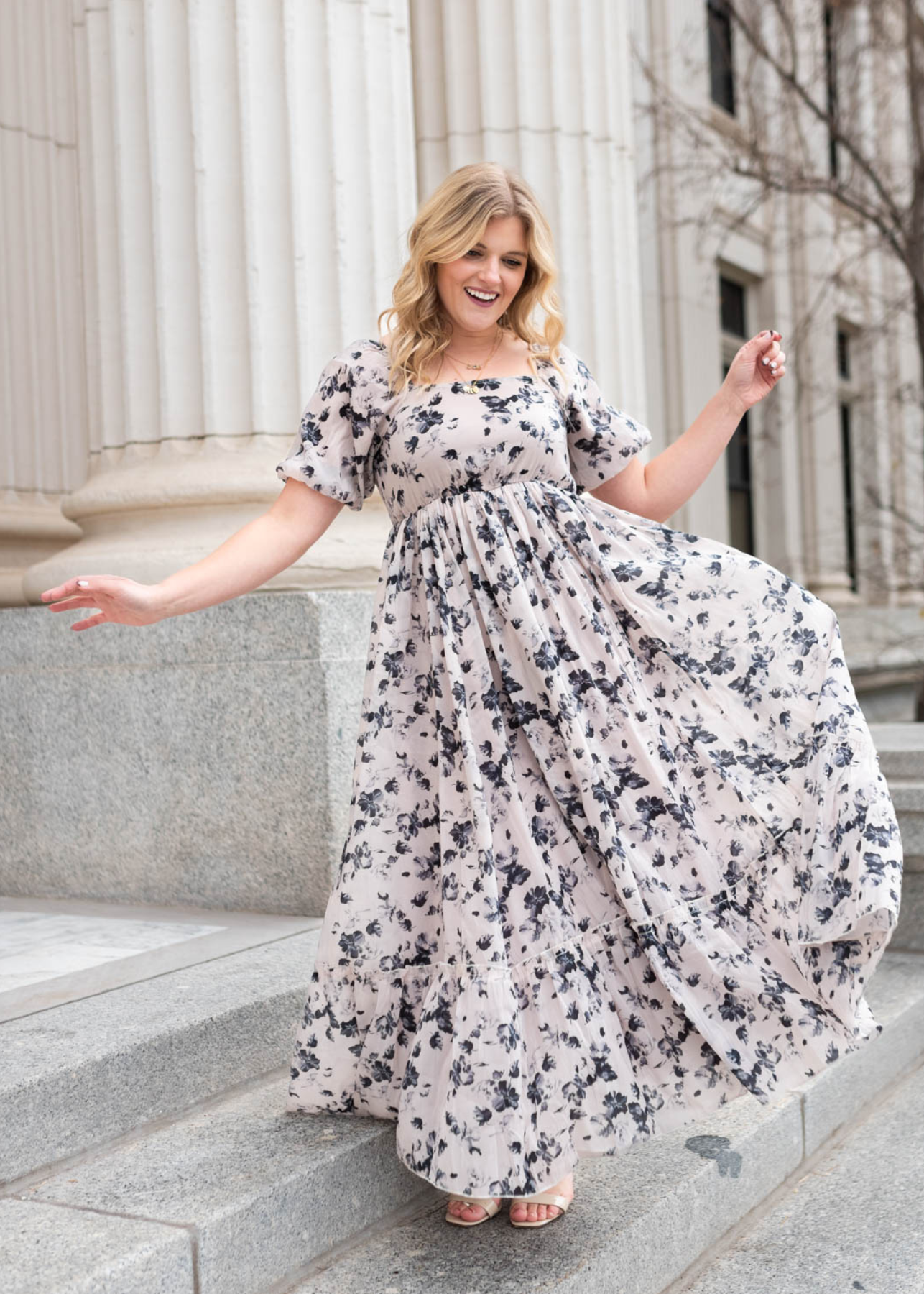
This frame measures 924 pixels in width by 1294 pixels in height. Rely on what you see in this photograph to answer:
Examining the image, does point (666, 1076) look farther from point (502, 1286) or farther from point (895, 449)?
point (895, 449)

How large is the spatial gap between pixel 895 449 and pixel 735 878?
399 inches

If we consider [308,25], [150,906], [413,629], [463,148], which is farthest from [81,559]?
[463,148]

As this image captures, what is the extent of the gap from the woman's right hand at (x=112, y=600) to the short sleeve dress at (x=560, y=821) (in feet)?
1.37

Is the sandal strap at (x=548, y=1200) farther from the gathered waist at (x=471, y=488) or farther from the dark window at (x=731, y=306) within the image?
the dark window at (x=731, y=306)

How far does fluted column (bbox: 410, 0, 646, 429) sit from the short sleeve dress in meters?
2.98

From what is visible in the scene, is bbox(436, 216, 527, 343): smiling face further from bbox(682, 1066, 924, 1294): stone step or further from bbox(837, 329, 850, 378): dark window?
bbox(837, 329, 850, 378): dark window

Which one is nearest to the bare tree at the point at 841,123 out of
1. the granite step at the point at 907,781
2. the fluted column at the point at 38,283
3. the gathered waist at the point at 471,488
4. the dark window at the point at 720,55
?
the dark window at the point at 720,55

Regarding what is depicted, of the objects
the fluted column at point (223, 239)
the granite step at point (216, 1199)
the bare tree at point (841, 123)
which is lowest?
the granite step at point (216, 1199)

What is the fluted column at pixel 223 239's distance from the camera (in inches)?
163

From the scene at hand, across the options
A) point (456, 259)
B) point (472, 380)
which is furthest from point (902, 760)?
point (456, 259)

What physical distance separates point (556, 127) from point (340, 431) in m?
3.40

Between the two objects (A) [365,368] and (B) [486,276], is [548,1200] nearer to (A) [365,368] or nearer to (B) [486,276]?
(A) [365,368]

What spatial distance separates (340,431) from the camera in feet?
8.86

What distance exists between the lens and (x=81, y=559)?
173 inches
